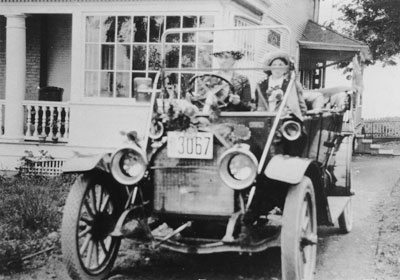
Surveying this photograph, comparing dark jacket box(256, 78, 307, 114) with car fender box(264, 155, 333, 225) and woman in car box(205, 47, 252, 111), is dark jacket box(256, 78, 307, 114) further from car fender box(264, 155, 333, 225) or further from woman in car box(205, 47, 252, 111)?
car fender box(264, 155, 333, 225)

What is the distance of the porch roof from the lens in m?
17.9

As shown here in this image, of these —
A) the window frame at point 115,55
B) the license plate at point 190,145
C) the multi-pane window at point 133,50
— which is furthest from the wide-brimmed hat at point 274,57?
the window frame at point 115,55

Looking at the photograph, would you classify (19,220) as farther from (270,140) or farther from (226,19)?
(226,19)

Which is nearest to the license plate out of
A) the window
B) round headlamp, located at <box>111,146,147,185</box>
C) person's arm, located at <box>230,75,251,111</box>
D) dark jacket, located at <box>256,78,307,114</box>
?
round headlamp, located at <box>111,146,147,185</box>

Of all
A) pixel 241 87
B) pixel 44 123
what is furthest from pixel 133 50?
pixel 241 87

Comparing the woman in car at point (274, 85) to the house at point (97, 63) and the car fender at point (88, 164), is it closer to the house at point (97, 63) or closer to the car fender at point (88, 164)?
the car fender at point (88, 164)

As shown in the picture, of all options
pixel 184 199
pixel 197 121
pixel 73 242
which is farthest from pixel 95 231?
pixel 197 121

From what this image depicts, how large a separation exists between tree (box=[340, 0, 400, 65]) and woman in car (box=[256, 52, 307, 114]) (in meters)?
14.8

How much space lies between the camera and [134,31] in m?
10.8

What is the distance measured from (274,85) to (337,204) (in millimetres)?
1502

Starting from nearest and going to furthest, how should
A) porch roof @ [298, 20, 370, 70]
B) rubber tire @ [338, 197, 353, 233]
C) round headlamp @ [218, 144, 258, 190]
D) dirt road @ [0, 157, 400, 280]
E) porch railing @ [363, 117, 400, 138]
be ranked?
round headlamp @ [218, 144, 258, 190]
dirt road @ [0, 157, 400, 280]
rubber tire @ [338, 197, 353, 233]
porch roof @ [298, 20, 370, 70]
porch railing @ [363, 117, 400, 138]

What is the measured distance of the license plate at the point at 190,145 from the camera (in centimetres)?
473

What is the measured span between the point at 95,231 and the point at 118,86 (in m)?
6.38

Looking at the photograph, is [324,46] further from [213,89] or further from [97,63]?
[213,89]
